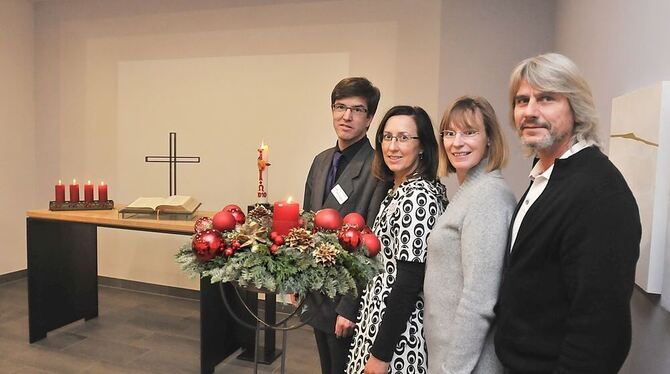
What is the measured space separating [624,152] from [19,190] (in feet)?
17.0

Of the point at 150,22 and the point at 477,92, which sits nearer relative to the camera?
the point at 477,92

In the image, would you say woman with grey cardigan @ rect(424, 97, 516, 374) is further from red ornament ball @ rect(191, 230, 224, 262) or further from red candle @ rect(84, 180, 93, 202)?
red candle @ rect(84, 180, 93, 202)

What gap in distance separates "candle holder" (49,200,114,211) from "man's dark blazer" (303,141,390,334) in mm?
2036

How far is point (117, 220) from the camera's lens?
114 inches

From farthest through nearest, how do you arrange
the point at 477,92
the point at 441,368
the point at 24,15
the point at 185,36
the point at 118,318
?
the point at 24,15 < the point at 185,36 < the point at 118,318 < the point at 477,92 < the point at 441,368

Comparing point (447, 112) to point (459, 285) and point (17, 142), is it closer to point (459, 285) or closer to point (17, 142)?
point (459, 285)

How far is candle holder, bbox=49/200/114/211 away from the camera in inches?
125

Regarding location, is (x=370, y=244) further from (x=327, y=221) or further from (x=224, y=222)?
(x=224, y=222)

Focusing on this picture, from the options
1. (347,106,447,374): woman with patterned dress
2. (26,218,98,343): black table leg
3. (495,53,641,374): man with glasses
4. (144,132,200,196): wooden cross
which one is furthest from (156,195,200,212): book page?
(495,53,641,374): man with glasses

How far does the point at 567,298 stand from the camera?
1.00m

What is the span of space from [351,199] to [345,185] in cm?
6

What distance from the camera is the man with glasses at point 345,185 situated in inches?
67.6

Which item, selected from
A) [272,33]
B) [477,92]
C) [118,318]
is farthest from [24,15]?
[477,92]

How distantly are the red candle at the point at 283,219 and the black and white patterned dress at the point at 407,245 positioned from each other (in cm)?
42
